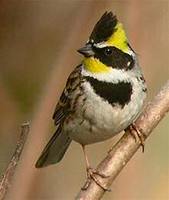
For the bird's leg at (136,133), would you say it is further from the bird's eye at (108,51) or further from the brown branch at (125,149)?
the bird's eye at (108,51)

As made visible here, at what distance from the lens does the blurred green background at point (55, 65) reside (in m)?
3.92

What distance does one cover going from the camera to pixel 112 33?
2881 millimetres

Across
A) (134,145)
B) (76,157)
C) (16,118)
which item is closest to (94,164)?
(76,157)

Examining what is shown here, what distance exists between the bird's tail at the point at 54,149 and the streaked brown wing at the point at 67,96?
9 centimetres

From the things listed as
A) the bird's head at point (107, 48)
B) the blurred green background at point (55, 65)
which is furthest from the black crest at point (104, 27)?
the blurred green background at point (55, 65)

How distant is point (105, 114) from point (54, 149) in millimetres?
549

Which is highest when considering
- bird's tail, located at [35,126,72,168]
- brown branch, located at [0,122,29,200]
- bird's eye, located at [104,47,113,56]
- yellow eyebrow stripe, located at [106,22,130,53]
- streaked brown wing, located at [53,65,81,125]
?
yellow eyebrow stripe, located at [106,22,130,53]

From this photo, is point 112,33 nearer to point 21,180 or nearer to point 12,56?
point 21,180

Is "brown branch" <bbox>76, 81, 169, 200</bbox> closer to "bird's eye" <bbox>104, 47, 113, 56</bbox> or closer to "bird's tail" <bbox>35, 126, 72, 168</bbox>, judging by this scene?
"bird's eye" <bbox>104, 47, 113, 56</bbox>

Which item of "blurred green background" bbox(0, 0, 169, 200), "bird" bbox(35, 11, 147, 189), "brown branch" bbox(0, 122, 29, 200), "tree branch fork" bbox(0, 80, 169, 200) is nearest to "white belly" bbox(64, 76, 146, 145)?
"bird" bbox(35, 11, 147, 189)

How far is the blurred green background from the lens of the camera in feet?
12.9

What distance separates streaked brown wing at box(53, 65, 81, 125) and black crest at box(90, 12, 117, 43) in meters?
0.28

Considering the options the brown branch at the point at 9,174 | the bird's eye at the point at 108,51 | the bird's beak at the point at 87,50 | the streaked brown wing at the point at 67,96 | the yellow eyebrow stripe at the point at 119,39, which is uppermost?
the yellow eyebrow stripe at the point at 119,39

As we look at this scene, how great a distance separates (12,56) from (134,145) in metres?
1.57
